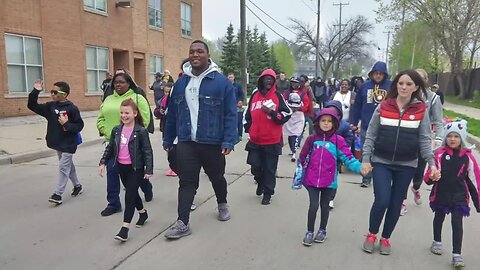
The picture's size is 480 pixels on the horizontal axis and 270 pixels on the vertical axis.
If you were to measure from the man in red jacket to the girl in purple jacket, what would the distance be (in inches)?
52.9

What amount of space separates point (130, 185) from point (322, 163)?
201 cm

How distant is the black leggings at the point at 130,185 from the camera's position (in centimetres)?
449

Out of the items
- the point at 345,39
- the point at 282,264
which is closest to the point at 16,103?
the point at 282,264

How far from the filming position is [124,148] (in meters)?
4.67

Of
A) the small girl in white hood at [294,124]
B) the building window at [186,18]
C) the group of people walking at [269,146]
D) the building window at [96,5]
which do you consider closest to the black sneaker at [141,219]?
the group of people walking at [269,146]

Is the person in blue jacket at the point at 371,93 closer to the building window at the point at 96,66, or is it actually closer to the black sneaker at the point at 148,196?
the black sneaker at the point at 148,196

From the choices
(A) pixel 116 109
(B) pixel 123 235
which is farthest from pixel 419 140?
(A) pixel 116 109

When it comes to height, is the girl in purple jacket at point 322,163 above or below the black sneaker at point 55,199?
above

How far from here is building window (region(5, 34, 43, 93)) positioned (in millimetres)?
15328

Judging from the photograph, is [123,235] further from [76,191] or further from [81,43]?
[81,43]

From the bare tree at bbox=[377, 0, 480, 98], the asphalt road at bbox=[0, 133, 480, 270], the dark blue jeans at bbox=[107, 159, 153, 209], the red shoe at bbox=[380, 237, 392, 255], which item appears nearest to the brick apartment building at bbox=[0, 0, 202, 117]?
the asphalt road at bbox=[0, 133, 480, 270]

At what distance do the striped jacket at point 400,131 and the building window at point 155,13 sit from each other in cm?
2224

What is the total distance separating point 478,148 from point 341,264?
8669mm

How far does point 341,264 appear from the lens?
12.9 feet
